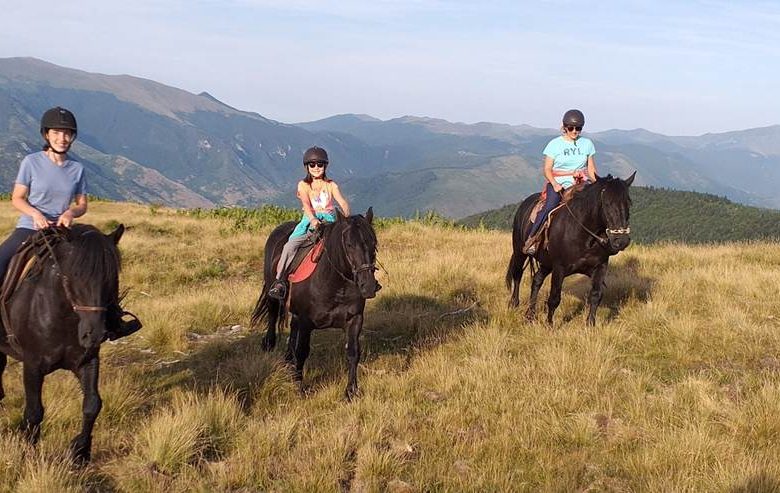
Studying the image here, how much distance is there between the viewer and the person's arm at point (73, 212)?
5109 millimetres

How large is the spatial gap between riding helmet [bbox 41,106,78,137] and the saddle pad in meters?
3.01

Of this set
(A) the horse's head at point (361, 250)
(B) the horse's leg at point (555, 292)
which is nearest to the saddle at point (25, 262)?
(A) the horse's head at point (361, 250)

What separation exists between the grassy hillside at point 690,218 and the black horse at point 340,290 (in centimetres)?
9952

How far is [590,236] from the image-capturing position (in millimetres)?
8969

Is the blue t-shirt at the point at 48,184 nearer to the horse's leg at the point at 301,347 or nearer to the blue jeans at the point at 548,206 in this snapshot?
the horse's leg at the point at 301,347

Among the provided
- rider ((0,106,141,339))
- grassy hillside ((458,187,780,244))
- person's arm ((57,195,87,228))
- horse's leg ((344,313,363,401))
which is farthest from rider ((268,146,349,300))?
grassy hillside ((458,187,780,244))

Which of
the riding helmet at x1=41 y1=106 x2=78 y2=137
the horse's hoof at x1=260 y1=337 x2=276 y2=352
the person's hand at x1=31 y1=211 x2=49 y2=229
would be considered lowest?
the horse's hoof at x1=260 y1=337 x2=276 y2=352

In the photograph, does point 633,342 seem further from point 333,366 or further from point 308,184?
point 308,184

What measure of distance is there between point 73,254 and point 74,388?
264cm

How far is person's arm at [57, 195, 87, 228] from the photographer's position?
511cm

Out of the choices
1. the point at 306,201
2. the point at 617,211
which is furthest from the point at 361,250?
the point at 617,211

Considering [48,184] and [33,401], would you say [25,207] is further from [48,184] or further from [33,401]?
[33,401]

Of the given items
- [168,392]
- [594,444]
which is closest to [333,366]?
[168,392]

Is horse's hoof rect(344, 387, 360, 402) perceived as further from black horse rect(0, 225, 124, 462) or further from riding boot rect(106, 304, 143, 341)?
black horse rect(0, 225, 124, 462)
